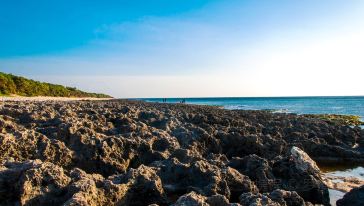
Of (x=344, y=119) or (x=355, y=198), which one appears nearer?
(x=355, y=198)

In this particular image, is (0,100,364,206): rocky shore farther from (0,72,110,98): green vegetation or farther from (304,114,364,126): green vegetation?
(0,72,110,98): green vegetation

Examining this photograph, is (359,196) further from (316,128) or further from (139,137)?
(316,128)

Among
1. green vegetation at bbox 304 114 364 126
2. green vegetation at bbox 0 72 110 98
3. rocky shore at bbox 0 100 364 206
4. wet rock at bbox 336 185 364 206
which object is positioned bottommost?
green vegetation at bbox 304 114 364 126

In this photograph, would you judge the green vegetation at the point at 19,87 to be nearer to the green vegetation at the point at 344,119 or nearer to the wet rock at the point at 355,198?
the green vegetation at the point at 344,119

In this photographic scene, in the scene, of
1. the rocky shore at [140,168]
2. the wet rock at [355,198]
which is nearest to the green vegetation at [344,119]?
the rocky shore at [140,168]

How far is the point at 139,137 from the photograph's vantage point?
32.8ft

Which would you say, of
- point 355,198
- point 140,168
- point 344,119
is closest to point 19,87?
point 344,119

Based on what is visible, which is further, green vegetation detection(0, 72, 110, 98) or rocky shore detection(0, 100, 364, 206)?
green vegetation detection(0, 72, 110, 98)

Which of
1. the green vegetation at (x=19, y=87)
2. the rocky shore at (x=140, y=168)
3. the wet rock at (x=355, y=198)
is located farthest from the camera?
the green vegetation at (x=19, y=87)

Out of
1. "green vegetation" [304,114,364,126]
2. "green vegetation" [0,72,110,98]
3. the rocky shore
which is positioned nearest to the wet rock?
the rocky shore

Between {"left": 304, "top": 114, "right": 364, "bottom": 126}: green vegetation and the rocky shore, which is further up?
the rocky shore

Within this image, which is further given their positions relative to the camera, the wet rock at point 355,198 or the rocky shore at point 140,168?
the wet rock at point 355,198

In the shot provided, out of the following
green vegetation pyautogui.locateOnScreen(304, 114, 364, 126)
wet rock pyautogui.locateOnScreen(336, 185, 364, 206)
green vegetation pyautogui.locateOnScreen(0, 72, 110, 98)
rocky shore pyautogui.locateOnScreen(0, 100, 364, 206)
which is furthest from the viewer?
green vegetation pyautogui.locateOnScreen(0, 72, 110, 98)

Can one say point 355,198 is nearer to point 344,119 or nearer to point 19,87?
point 344,119
